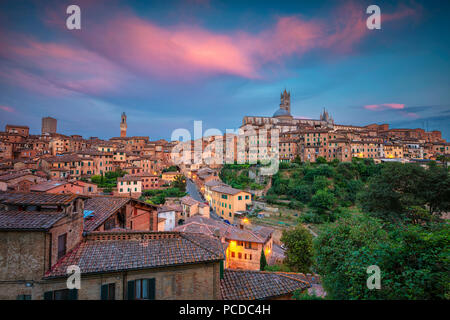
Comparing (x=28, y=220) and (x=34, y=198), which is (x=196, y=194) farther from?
(x=28, y=220)

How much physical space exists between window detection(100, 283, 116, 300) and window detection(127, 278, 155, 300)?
1.60 feet

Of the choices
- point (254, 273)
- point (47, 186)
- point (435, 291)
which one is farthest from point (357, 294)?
point (47, 186)

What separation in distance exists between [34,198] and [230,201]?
3420 cm

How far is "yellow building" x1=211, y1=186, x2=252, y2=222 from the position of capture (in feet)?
131

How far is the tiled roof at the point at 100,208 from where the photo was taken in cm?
1015

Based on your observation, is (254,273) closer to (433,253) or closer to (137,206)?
(433,253)

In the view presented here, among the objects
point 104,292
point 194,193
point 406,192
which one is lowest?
point 194,193

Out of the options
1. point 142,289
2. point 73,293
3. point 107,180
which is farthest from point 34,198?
point 107,180

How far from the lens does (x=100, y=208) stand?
1183cm

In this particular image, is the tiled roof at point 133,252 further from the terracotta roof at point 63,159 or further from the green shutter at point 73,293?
the terracotta roof at point 63,159

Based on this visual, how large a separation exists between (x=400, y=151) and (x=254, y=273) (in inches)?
3013

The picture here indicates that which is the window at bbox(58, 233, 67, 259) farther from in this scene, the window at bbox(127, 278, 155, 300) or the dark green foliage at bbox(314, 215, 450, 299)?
the dark green foliage at bbox(314, 215, 450, 299)

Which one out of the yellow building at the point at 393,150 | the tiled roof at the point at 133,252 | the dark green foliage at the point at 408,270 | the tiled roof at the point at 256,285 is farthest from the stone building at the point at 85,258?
the yellow building at the point at 393,150
